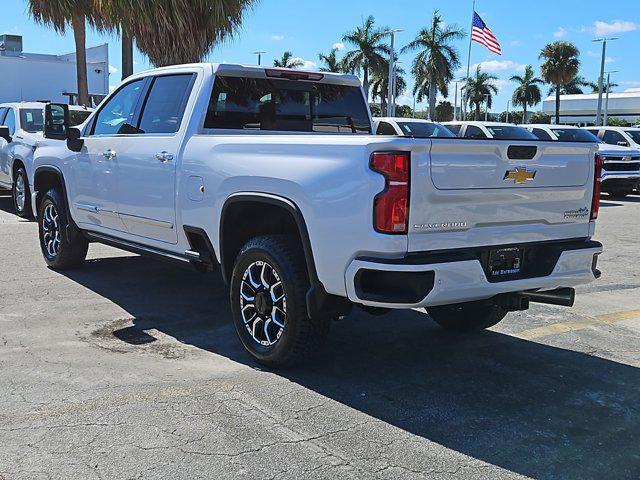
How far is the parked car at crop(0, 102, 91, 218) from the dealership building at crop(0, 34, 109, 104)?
18959 mm

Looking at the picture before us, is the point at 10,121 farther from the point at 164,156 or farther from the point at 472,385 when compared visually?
the point at 472,385

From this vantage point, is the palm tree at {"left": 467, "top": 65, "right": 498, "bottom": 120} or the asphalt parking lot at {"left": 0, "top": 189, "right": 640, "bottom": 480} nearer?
the asphalt parking lot at {"left": 0, "top": 189, "right": 640, "bottom": 480}

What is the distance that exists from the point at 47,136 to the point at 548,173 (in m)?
4.70

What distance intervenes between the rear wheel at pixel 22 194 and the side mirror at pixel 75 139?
5177mm

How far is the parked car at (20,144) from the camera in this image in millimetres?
11258

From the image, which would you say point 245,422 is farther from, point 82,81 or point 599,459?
point 82,81

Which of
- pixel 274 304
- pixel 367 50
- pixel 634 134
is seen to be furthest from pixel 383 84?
pixel 274 304

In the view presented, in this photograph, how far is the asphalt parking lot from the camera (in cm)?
337

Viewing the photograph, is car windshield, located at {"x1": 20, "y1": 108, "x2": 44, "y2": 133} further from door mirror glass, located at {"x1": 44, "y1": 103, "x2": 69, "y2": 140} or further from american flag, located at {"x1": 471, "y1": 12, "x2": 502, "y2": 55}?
american flag, located at {"x1": 471, "y1": 12, "x2": 502, "y2": 55}

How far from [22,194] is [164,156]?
23.7 ft

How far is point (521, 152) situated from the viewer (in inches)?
164

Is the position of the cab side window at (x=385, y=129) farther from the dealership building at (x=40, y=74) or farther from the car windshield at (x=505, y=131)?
the dealership building at (x=40, y=74)

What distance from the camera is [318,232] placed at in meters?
4.04

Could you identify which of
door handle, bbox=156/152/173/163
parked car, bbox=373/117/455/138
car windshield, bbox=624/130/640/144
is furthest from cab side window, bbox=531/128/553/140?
door handle, bbox=156/152/173/163
